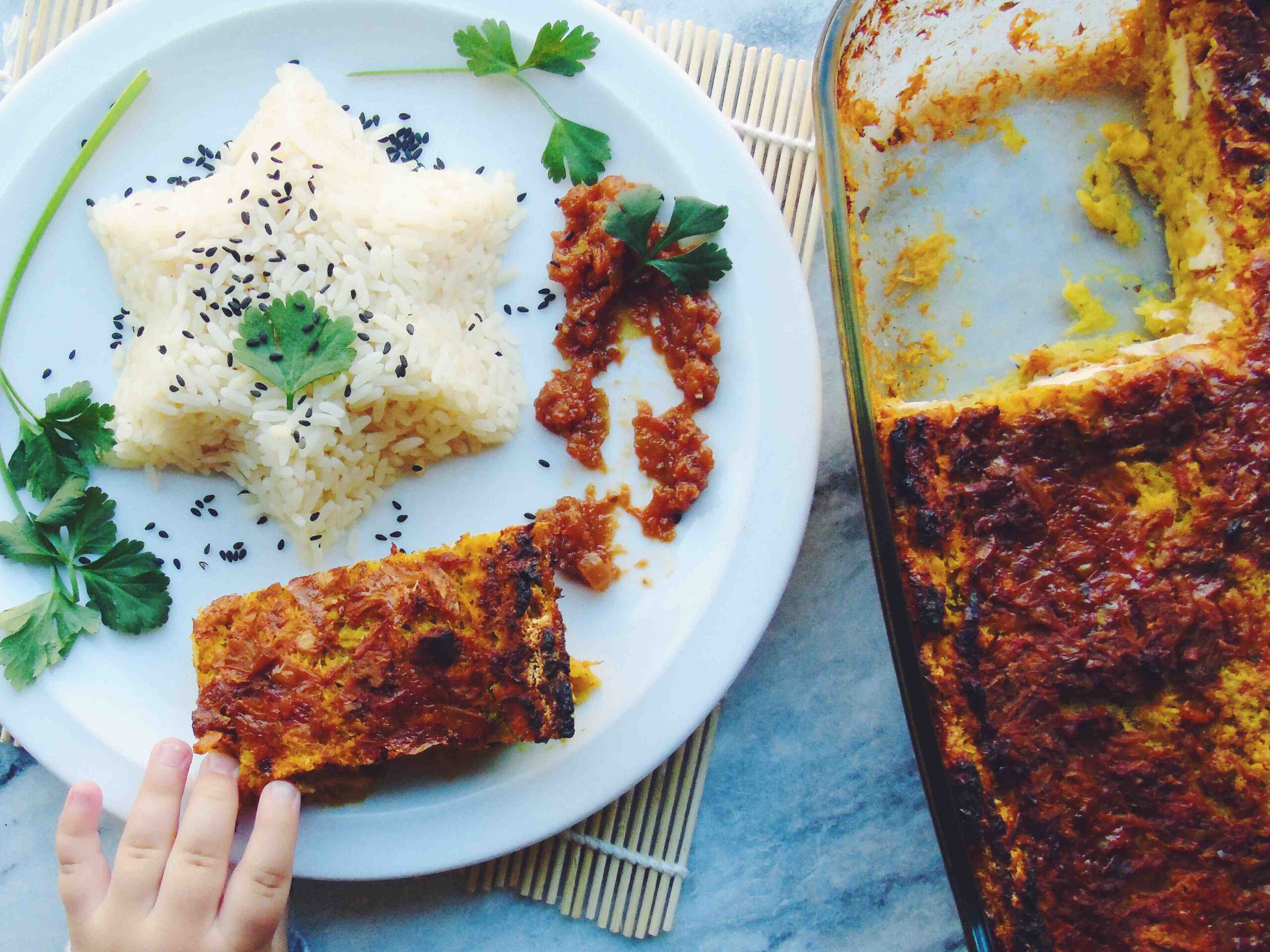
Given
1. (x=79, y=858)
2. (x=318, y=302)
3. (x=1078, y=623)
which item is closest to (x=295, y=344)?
(x=318, y=302)

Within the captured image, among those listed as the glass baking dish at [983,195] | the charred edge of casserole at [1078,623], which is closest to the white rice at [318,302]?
the glass baking dish at [983,195]

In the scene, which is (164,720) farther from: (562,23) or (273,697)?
(562,23)

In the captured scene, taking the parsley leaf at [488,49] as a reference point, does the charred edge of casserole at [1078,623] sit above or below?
below

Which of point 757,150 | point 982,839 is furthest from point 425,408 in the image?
point 982,839

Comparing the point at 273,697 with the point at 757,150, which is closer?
the point at 273,697

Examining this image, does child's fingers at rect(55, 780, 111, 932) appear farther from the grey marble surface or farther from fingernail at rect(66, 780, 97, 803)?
the grey marble surface

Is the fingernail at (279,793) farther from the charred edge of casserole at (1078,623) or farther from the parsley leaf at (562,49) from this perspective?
the parsley leaf at (562,49)

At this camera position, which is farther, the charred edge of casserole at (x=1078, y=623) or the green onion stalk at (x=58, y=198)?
the green onion stalk at (x=58, y=198)
